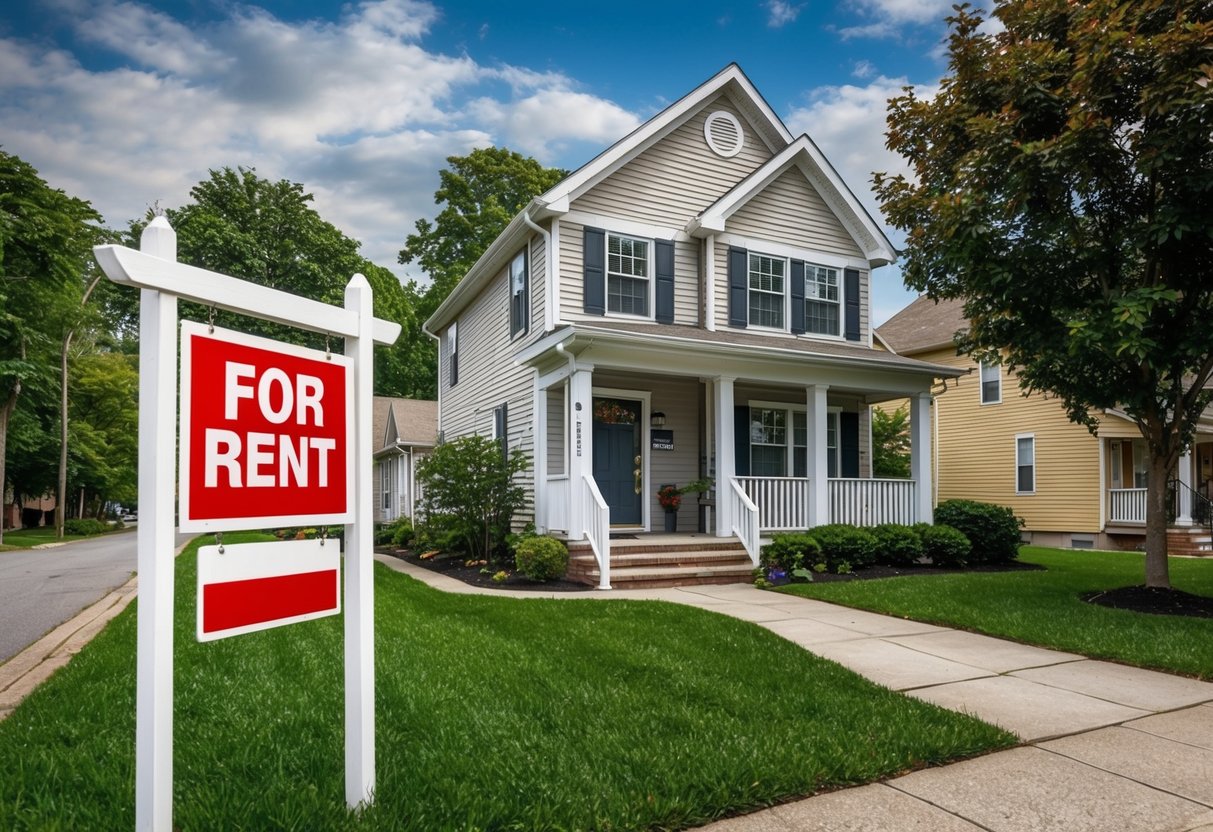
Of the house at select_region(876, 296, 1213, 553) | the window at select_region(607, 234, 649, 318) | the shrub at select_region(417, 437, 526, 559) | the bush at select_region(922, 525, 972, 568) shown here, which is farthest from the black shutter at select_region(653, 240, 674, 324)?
the house at select_region(876, 296, 1213, 553)

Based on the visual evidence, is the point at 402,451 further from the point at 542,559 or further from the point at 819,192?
the point at 819,192

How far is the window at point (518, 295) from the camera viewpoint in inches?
534

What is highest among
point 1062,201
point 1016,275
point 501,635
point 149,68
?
point 149,68

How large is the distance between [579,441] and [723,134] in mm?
6843

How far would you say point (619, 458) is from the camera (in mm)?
12852

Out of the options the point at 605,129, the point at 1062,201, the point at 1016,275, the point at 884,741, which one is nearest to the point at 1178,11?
the point at 1062,201

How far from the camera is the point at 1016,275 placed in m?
8.23

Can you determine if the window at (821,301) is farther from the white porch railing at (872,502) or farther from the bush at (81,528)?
the bush at (81,528)

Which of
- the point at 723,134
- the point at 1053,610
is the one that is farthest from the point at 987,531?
the point at 723,134

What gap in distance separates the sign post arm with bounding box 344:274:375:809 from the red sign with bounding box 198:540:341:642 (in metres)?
0.08

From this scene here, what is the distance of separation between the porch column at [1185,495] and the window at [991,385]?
175 inches

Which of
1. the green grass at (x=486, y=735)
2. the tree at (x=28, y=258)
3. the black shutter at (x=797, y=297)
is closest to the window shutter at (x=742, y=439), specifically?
the black shutter at (x=797, y=297)

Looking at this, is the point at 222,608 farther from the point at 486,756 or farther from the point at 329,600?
the point at 486,756

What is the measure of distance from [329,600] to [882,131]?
940cm
